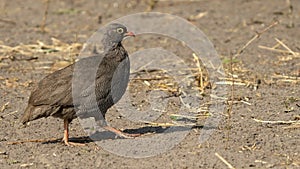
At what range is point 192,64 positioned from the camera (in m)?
10.6

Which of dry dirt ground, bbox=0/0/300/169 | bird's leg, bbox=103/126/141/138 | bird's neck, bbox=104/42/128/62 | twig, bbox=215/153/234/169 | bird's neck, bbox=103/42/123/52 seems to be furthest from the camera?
bird's neck, bbox=103/42/123/52

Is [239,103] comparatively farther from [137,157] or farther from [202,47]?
[202,47]

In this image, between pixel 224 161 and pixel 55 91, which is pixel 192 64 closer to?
pixel 55 91

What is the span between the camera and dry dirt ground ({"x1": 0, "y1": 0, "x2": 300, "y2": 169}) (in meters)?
6.67

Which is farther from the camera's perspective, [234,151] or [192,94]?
[192,94]

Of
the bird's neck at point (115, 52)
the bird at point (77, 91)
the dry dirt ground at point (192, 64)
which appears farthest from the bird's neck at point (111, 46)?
the dry dirt ground at point (192, 64)

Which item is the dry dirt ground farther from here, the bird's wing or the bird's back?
the bird's wing

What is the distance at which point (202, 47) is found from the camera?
11.6 metres

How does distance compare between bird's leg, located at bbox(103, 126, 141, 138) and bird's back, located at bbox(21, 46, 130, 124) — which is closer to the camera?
bird's back, located at bbox(21, 46, 130, 124)

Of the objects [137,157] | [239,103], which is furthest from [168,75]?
[137,157]

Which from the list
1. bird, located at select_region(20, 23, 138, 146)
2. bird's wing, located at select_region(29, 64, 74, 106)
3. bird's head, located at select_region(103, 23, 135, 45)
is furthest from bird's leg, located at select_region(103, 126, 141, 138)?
bird's head, located at select_region(103, 23, 135, 45)

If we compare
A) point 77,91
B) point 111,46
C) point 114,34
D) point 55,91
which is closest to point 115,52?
point 111,46

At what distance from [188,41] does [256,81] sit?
112 inches

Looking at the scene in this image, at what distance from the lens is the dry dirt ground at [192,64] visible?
667 centimetres
